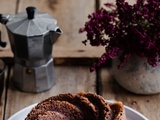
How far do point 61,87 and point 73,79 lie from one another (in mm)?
57

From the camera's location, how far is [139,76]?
66.1 inches

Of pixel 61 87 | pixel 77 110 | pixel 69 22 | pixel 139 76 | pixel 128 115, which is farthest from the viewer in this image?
pixel 69 22

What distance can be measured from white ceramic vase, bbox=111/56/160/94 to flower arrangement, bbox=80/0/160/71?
0.03 meters

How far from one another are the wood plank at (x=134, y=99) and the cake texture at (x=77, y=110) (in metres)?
0.27

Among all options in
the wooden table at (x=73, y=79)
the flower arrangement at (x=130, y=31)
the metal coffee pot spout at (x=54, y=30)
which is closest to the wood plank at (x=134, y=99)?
the wooden table at (x=73, y=79)

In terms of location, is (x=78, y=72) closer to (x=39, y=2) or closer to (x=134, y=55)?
(x=134, y=55)

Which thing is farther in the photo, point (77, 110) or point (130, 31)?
point (130, 31)

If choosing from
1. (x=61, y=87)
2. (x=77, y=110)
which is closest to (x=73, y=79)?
(x=61, y=87)

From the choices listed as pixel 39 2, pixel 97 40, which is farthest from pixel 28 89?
pixel 39 2

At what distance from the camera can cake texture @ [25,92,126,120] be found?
137 centimetres

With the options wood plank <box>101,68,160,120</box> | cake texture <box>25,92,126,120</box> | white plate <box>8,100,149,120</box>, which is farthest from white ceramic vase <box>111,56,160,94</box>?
cake texture <box>25,92,126,120</box>

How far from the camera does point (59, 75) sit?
1841 mm

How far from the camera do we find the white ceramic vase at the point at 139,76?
1.66m

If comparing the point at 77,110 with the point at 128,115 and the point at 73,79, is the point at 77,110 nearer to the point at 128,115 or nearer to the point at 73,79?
the point at 128,115
